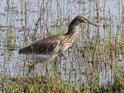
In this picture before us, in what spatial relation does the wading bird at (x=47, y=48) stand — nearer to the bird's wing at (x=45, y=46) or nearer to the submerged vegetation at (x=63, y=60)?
the bird's wing at (x=45, y=46)

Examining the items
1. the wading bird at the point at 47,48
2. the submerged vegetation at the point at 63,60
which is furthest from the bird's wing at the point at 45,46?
the submerged vegetation at the point at 63,60

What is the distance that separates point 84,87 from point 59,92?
59 centimetres

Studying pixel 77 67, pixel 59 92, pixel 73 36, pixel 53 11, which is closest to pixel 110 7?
pixel 53 11

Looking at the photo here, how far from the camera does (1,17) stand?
1167 centimetres

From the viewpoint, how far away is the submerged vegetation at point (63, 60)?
25.3ft

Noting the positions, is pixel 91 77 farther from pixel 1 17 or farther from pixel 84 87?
pixel 1 17

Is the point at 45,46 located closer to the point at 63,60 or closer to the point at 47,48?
the point at 47,48

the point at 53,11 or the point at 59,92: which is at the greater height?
the point at 53,11

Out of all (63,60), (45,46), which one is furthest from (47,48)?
(63,60)

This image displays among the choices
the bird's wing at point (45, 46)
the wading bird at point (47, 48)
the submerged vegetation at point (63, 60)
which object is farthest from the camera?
the bird's wing at point (45, 46)

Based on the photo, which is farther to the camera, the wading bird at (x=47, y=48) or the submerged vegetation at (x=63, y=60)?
the wading bird at (x=47, y=48)

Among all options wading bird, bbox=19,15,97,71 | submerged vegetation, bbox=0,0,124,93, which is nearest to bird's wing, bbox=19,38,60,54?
wading bird, bbox=19,15,97,71

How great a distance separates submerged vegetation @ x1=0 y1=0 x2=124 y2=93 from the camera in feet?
25.3

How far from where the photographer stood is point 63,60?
956 centimetres
